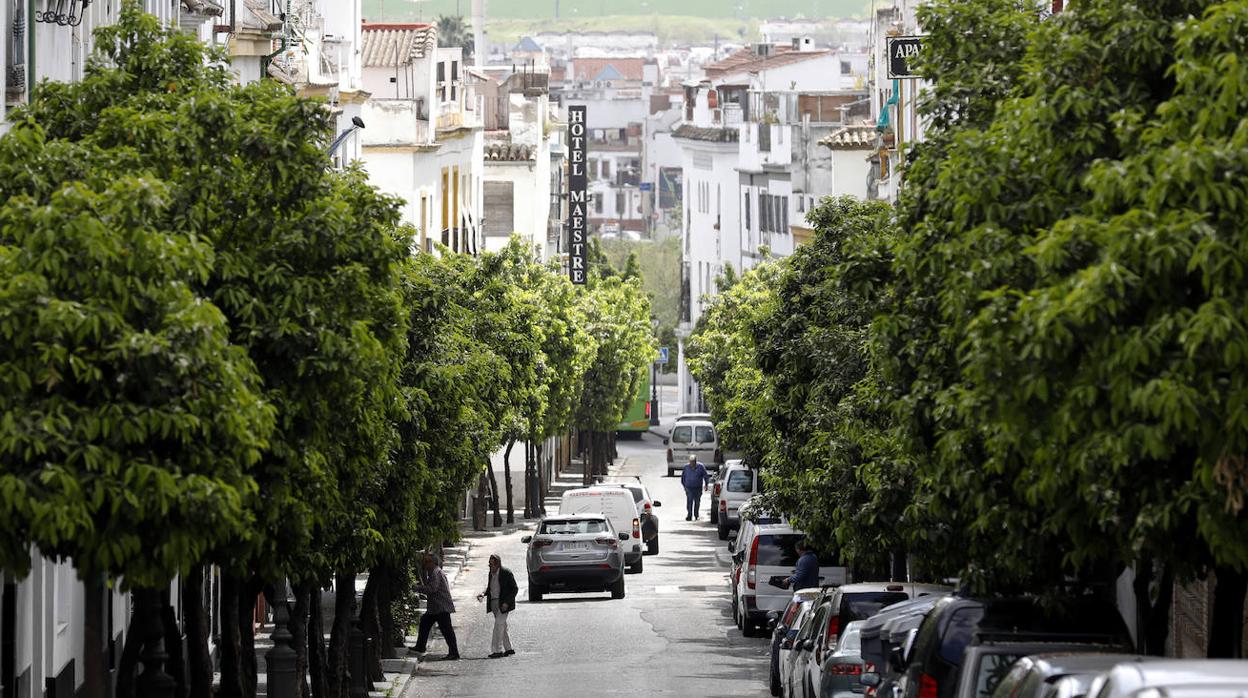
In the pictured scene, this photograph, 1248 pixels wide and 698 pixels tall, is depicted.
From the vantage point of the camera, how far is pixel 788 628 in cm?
2639

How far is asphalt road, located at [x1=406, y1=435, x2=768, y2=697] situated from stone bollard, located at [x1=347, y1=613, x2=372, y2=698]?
5.91 feet

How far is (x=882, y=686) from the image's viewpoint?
1792cm

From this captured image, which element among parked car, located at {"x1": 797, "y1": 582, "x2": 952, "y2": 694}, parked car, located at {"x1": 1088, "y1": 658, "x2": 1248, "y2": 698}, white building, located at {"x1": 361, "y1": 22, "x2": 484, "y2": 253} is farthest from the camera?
white building, located at {"x1": 361, "y1": 22, "x2": 484, "y2": 253}

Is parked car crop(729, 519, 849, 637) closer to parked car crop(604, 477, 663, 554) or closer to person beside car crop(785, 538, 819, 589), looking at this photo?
person beside car crop(785, 538, 819, 589)

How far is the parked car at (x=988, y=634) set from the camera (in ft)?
48.3

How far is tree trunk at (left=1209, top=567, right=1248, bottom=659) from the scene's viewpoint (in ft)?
45.6

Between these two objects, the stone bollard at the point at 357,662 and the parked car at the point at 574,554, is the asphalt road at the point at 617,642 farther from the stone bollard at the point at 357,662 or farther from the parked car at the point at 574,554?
the stone bollard at the point at 357,662

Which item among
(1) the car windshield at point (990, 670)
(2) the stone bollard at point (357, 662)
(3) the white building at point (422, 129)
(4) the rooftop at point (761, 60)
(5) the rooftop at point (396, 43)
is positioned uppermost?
(4) the rooftop at point (761, 60)

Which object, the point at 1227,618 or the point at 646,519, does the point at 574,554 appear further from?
the point at 1227,618

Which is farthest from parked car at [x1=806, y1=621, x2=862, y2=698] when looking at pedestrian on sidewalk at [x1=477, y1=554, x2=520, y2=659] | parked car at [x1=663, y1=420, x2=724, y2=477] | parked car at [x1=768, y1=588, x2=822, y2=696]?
parked car at [x1=663, y1=420, x2=724, y2=477]

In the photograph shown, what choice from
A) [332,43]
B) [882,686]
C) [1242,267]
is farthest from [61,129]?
[332,43]

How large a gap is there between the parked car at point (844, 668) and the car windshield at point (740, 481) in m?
33.4

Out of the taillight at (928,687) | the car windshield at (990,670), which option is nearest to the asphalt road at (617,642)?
the taillight at (928,687)

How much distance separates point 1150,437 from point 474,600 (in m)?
31.0
